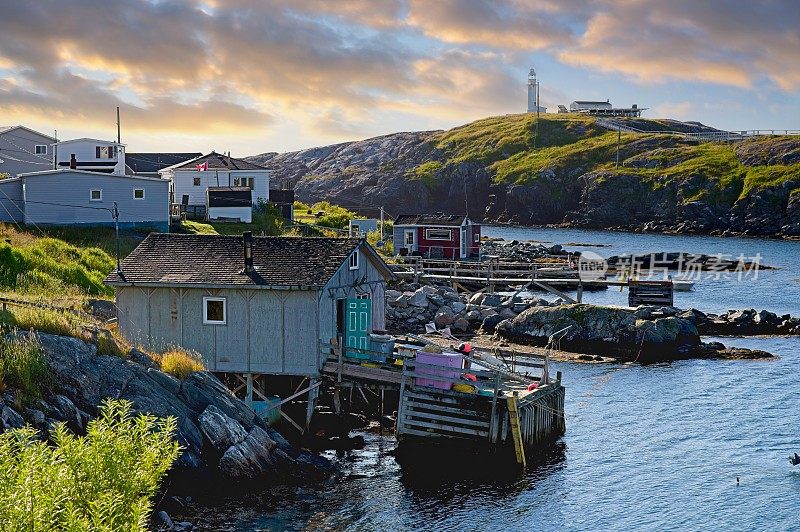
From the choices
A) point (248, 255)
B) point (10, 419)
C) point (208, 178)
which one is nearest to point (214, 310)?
point (248, 255)

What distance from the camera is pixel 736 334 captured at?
58.0m

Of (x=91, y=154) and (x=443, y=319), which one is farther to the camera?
(x=91, y=154)

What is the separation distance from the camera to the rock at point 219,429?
92.2ft

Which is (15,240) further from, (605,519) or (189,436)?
(605,519)

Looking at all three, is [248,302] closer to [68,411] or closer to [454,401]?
[454,401]

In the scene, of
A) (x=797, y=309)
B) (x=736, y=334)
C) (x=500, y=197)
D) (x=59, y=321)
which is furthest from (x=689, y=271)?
(x=500, y=197)

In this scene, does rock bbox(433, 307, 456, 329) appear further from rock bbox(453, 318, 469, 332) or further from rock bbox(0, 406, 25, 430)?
rock bbox(0, 406, 25, 430)

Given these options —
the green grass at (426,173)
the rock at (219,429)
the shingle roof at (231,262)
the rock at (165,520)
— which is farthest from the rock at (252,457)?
the green grass at (426,173)

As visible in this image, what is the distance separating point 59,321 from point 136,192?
3600 cm

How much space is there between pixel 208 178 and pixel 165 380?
60.0m

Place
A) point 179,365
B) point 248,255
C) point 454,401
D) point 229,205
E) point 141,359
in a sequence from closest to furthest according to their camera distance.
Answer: point 141,359, point 179,365, point 454,401, point 248,255, point 229,205

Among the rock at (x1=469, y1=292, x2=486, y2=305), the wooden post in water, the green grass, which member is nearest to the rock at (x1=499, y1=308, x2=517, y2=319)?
the rock at (x1=469, y1=292, x2=486, y2=305)

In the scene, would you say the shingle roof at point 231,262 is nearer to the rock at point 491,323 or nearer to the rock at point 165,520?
the rock at point 165,520

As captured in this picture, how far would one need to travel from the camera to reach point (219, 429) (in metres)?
28.3
